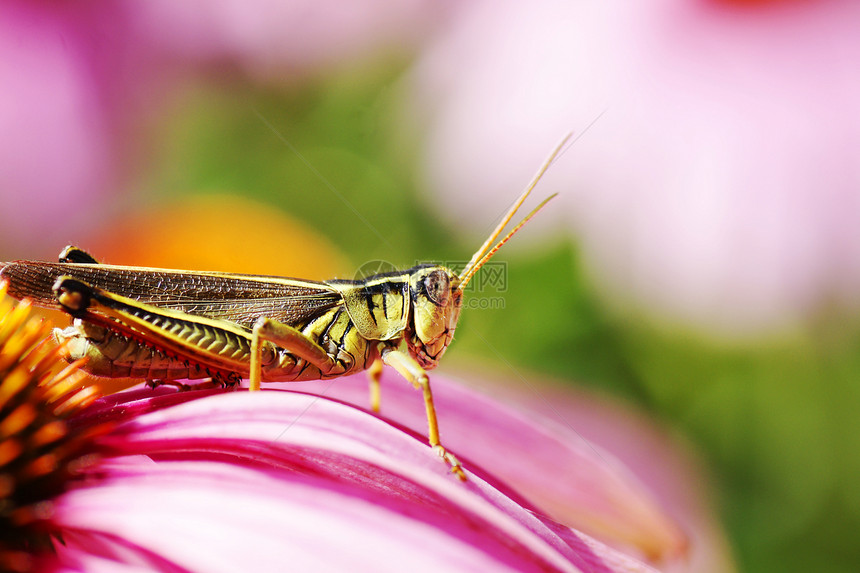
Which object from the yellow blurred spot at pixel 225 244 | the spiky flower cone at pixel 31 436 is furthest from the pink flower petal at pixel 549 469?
the yellow blurred spot at pixel 225 244

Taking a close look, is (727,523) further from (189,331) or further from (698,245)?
(189,331)

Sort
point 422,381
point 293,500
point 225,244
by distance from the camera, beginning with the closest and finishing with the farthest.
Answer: point 293,500
point 422,381
point 225,244

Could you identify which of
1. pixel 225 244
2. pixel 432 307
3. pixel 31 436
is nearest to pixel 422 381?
pixel 432 307

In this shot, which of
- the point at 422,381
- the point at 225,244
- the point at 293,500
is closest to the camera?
the point at 293,500

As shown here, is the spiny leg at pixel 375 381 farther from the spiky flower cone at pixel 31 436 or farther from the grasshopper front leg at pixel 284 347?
the spiky flower cone at pixel 31 436

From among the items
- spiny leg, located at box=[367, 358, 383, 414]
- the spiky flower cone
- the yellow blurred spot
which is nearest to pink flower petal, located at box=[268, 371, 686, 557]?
spiny leg, located at box=[367, 358, 383, 414]

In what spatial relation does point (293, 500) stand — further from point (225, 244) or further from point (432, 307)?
point (225, 244)
